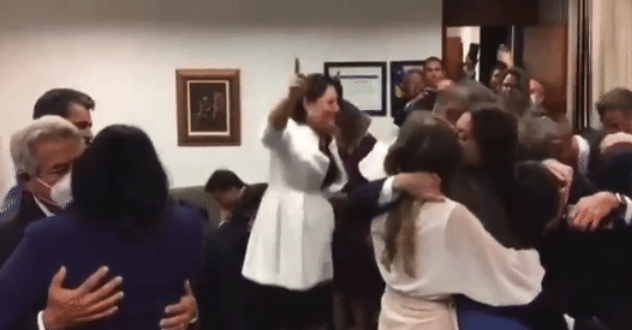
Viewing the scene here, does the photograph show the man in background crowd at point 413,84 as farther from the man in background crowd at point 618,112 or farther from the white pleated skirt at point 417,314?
the white pleated skirt at point 417,314

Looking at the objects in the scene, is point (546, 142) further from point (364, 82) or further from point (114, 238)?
point (364, 82)

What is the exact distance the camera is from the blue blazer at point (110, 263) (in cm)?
181

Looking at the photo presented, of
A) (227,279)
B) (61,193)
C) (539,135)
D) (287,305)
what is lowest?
(287,305)

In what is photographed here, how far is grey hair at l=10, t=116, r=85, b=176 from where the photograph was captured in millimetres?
2299

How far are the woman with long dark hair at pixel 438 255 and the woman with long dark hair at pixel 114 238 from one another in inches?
36.1

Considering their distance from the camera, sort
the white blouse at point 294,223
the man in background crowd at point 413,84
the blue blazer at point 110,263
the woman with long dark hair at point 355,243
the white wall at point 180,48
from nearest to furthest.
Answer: the blue blazer at point 110,263
the white blouse at point 294,223
the woman with long dark hair at point 355,243
the man in background crowd at point 413,84
the white wall at point 180,48

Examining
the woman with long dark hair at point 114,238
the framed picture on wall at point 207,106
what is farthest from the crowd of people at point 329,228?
the framed picture on wall at point 207,106

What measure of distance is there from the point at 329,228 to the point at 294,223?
0.20 meters

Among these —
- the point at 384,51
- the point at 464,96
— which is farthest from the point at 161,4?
the point at 464,96

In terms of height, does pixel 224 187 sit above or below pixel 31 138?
below

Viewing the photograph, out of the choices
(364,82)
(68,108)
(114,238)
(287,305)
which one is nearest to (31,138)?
(114,238)

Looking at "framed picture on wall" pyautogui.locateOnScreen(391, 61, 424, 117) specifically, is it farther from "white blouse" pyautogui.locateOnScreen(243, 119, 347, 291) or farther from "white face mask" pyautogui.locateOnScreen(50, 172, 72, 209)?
"white face mask" pyautogui.locateOnScreen(50, 172, 72, 209)

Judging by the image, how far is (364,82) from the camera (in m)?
6.55

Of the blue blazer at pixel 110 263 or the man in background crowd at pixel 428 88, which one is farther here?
the man in background crowd at pixel 428 88
